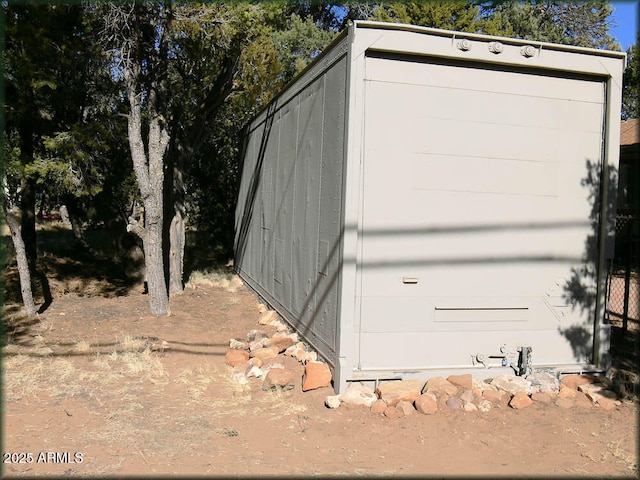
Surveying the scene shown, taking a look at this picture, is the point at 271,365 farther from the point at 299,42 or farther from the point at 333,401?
the point at 299,42

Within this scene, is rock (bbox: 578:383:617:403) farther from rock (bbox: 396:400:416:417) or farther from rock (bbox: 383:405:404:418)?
rock (bbox: 383:405:404:418)

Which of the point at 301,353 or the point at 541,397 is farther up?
the point at 301,353

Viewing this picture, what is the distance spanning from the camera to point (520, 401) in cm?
573

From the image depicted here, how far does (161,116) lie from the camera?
1021 centimetres

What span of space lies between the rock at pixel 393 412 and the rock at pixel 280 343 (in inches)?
91.7

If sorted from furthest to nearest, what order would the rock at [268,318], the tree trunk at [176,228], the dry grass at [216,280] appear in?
the dry grass at [216,280], the tree trunk at [176,228], the rock at [268,318]

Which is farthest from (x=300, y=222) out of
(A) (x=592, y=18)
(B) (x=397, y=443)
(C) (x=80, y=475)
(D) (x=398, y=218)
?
(A) (x=592, y=18)

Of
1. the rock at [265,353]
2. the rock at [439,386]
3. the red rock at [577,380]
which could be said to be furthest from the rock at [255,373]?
the red rock at [577,380]

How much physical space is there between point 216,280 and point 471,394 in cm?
970

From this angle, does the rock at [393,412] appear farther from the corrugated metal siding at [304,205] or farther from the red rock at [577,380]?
the red rock at [577,380]

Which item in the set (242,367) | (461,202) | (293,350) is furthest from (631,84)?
→ (242,367)

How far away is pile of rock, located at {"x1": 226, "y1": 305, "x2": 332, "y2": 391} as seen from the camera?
6.14 m

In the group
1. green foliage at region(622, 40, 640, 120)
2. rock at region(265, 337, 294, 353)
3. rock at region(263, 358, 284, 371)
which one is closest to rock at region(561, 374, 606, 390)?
rock at region(263, 358, 284, 371)

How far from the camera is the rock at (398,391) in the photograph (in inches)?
222
